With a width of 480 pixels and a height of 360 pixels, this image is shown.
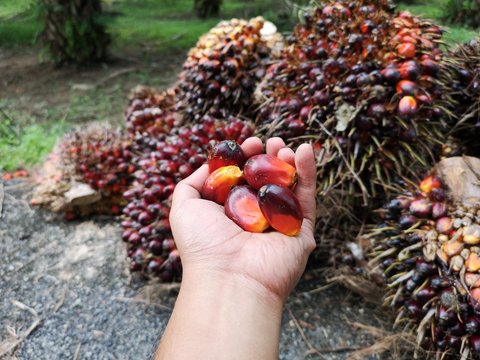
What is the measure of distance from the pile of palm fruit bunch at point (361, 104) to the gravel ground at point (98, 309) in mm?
351

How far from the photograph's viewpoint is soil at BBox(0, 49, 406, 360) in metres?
1.71

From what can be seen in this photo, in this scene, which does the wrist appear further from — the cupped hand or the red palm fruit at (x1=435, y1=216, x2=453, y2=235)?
the red palm fruit at (x1=435, y1=216, x2=453, y2=235)

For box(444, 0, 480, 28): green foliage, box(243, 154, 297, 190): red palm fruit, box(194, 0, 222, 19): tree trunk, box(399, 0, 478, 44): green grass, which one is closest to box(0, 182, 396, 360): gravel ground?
box(243, 154, 297, 190): red palm fruit

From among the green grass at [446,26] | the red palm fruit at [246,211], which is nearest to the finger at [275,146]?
the red palm fruit at [246,211]

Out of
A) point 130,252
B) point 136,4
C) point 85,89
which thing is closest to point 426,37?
point 130,252

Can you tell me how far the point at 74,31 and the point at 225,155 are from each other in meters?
4.84

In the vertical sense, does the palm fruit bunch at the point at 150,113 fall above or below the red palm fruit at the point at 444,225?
below

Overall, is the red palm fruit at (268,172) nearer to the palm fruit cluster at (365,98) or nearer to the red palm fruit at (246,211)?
the red palm fruit at (246,211)

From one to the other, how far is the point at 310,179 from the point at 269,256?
297 mm

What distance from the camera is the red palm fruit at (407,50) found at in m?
1.68

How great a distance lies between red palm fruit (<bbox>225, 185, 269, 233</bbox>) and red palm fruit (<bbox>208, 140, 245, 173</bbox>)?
5.5 inches

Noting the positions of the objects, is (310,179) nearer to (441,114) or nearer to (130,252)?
(441,114)

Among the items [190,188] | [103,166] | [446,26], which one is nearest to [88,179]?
[103,166]

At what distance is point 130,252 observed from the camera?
1.99 m
